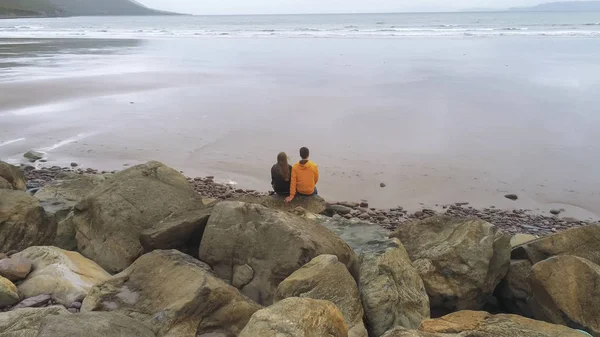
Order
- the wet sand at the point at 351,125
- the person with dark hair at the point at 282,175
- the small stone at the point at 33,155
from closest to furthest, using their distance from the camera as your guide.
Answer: the person with dark hair at the point at 282,175
the wet sand at the point at 351,125
the small stone at the point at 33,155

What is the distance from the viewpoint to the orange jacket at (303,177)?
31.2ft

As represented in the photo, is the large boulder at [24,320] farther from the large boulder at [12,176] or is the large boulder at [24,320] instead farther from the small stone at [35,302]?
the large boulder at [12,176]

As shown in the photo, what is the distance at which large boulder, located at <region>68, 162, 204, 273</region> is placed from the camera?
270 inches

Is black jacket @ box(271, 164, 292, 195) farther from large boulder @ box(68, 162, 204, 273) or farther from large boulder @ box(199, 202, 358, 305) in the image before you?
large boulder @ box(199, 202, 358, 305)

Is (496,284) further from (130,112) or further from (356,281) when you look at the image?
(130,112)

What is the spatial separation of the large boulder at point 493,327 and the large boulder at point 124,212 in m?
3.99

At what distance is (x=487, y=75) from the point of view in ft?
81.4

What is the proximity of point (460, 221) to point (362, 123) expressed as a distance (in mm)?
9221

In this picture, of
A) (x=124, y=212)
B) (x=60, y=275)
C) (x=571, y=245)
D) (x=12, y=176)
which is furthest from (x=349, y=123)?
(x=60, y=275)

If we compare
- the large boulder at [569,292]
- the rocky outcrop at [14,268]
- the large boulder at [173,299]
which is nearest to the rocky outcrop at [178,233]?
the large boulder at [173,299]

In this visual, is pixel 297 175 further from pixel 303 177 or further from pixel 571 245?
pixel 571 245

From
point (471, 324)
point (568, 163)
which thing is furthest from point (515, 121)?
point (471, 324)

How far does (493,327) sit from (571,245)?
2850 millimetres

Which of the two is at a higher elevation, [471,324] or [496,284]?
[471,324]
